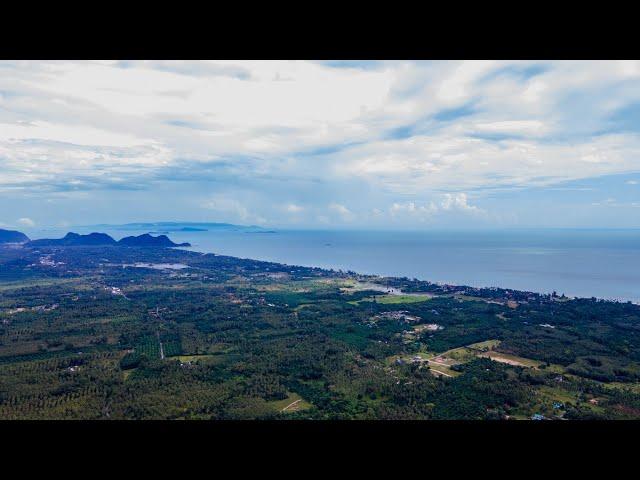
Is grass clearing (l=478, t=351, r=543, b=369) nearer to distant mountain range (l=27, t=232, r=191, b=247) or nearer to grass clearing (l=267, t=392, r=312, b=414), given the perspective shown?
grass clearing (l=267, t=392, r=312, b=414)

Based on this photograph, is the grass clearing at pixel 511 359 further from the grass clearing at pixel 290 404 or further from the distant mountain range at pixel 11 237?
the distant mountain range at pixel 11 237

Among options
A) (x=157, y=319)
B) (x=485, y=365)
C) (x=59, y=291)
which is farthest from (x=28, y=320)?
(x=485, y=365)

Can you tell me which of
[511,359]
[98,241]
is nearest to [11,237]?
[98,241]

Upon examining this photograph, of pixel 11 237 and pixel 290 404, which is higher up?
pixel 11 237

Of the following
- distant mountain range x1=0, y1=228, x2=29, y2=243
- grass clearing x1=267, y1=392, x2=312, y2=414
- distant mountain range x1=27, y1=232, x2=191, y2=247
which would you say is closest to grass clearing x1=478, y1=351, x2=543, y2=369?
grass clearing x1=267, y1=392, x2=312, y2=414

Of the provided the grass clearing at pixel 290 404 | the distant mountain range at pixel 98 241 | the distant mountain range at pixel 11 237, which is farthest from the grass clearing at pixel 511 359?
the distant mountain range at pixel 11 237

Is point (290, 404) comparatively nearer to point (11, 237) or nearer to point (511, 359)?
point (511, 359)

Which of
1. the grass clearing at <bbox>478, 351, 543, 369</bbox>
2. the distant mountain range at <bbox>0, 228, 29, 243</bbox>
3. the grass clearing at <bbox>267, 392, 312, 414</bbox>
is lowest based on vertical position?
the grass clearing at <bbox>267, 392, 312, 414</bbox>

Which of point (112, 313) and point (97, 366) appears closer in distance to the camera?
point (97, 366)

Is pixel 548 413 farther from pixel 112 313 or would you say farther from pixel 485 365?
pixel 112 313
